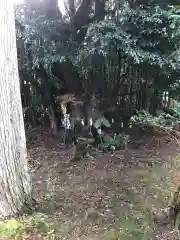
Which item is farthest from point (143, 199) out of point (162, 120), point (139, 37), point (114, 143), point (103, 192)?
point (139, 37)

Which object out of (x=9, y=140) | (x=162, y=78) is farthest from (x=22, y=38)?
(x=9, y=140)

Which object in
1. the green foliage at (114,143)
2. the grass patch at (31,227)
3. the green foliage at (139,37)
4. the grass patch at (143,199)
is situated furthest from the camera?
the green foliage at (114,143)

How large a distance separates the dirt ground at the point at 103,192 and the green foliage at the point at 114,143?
153mm

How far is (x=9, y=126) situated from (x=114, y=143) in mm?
2647

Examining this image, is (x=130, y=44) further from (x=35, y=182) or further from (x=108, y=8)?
(x=35, y=182)

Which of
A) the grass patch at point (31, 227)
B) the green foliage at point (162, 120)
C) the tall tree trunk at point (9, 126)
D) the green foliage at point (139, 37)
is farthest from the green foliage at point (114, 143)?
the tall tree trunk at point (9, 126)

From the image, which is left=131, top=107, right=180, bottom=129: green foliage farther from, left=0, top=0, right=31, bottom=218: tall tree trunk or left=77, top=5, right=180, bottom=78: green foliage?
left=0, top=0, right=31, bottom=218: tall tree trunk

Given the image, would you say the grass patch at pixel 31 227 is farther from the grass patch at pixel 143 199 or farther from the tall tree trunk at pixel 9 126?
the grass patch at pixel 143 199

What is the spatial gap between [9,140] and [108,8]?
3.23m

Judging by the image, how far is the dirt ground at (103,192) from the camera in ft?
9.77

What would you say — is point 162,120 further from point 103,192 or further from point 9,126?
point 9,126

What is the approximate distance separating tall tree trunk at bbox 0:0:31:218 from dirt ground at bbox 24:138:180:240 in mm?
292

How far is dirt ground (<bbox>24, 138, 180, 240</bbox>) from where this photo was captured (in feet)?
9.77

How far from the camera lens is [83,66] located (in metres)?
4.98
